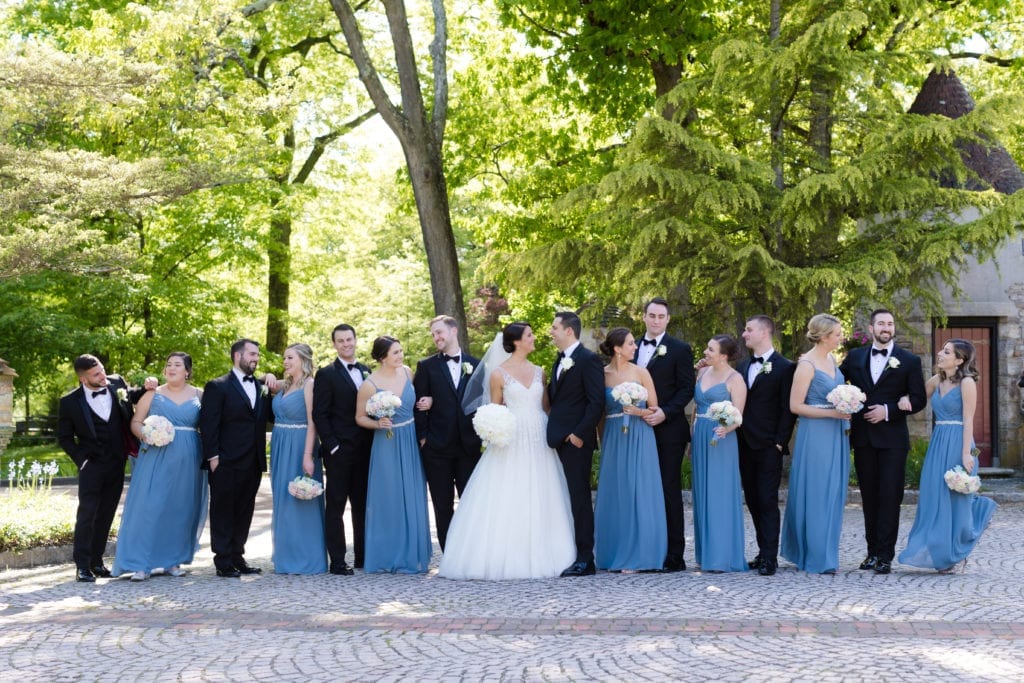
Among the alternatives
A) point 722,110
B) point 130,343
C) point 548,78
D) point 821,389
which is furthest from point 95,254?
point 821,389

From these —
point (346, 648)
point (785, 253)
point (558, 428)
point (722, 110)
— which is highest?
point (722, 110)

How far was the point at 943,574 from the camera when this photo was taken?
9.48 metres

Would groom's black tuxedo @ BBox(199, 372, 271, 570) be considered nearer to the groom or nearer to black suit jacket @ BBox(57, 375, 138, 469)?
black suit jacket @ BBox(57, 375, 138, 469)

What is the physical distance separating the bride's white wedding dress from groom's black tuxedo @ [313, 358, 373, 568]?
3.21 ft

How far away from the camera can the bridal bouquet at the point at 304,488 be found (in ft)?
31.2

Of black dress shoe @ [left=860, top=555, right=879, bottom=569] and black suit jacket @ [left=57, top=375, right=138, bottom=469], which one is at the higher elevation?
black suit jacket @ [left=57, top=375, right=138, bottom=469]

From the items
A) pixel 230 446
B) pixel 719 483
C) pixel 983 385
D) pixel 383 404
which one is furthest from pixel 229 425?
pixel 983 385

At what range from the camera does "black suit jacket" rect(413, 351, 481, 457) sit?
1001 centimetres

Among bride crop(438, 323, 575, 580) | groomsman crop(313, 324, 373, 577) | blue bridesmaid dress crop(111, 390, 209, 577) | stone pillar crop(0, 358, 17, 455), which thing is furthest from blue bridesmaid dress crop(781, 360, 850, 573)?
stone pillar crop(0, 358, 17, 455)

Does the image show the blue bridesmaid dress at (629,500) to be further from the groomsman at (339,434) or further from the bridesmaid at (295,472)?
the bridesmaid at (295,472)

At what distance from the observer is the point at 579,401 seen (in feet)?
31.2

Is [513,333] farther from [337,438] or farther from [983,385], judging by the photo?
[983,385]

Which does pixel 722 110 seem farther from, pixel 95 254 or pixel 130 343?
pixel 130 343

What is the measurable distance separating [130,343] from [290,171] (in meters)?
9.19
